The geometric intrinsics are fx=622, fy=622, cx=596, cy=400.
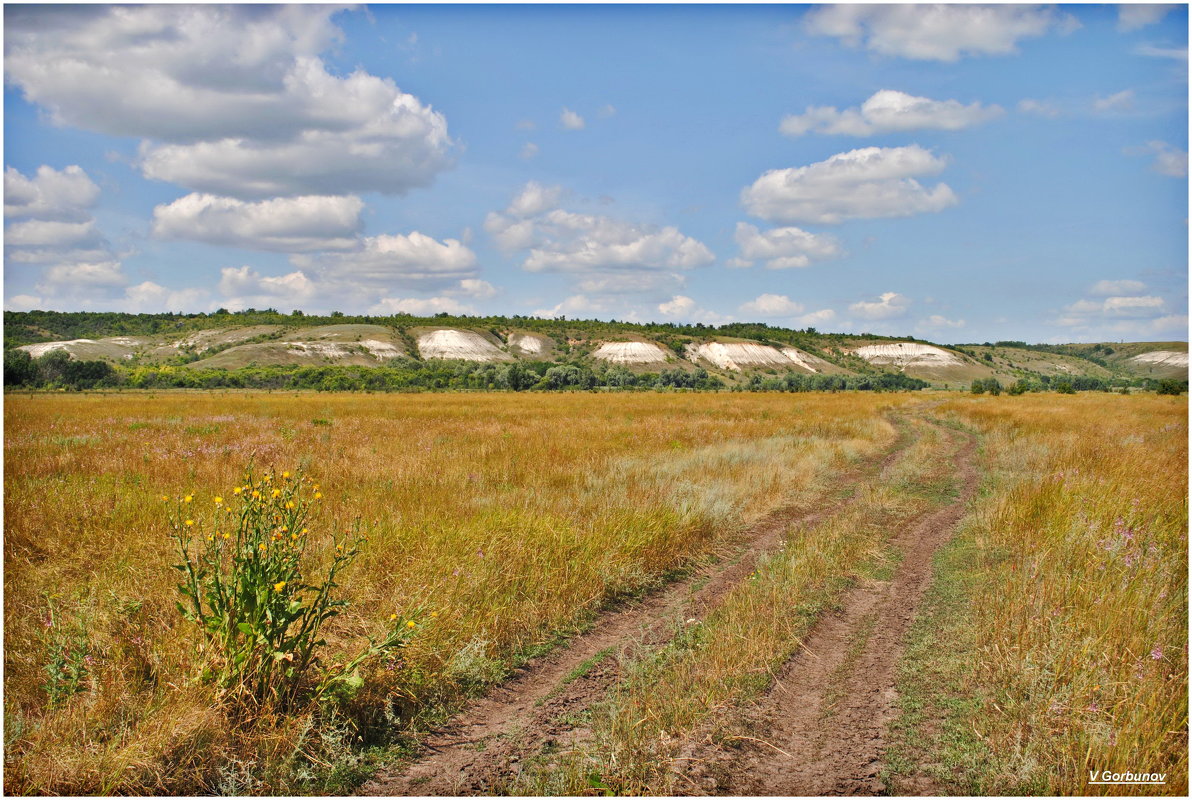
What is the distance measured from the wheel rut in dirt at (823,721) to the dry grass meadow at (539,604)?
0.72ft

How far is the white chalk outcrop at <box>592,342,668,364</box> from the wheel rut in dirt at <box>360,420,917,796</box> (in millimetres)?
142202

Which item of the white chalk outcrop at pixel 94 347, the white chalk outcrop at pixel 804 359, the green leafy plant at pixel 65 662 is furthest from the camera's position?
the white chalk outcrop at pixel 804 359

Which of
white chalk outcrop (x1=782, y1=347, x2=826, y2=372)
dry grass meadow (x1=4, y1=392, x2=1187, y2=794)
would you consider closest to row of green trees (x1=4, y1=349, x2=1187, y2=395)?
white chalk outcrop (x1=782, y1=347, x2=826, y2=372)

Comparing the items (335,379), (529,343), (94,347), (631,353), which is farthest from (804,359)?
(94,347)

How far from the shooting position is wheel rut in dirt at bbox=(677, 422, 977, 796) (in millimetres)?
3703

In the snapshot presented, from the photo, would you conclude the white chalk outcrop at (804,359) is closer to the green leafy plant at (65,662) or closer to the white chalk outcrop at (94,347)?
the white chalk outcrop at (94,347)

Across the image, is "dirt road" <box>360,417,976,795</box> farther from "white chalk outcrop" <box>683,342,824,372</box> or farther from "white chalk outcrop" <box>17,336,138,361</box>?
"white chalk outcrop" <box>683,342,824,372</box>

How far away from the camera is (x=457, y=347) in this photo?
152 m

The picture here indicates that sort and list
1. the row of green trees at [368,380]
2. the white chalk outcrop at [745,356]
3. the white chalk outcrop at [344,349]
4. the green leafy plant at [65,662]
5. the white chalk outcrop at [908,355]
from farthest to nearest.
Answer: the white chalk outcrop at [908,355] < the white chalk outcrop at [745,356] < the white chalk outcrop at [344,349] < the row of green trees at [368,380] < the green leafy plant at [65,662]

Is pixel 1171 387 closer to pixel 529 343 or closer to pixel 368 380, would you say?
pixel 368 380

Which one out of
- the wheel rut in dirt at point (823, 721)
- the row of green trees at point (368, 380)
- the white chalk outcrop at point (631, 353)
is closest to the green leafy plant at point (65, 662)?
the wheel rut in dirt at point (823, 721)

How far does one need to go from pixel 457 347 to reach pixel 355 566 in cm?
14988

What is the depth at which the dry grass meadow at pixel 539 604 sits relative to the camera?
3.69 meters

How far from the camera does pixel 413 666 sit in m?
4.67
